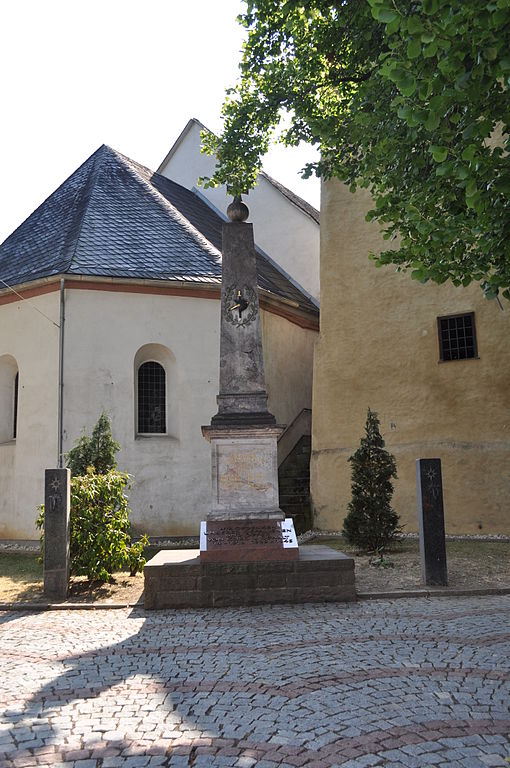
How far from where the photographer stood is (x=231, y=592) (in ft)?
25.4

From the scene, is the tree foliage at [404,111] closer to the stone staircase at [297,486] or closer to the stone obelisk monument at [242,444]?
the stone obelisk monument at [242,444]

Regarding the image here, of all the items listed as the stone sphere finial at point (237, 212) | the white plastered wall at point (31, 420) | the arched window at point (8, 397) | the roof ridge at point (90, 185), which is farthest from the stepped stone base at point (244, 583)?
the arched window at point (8, 397)

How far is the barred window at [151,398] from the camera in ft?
52.2

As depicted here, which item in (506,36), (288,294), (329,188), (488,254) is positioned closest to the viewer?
(506,36)

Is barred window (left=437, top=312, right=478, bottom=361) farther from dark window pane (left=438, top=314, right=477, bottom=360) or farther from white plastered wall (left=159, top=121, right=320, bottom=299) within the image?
white plastered wall (left=159, top=121, right=320, bottom=299)

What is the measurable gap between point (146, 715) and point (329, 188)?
15.1 m

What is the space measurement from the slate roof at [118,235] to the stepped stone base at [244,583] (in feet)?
30.1

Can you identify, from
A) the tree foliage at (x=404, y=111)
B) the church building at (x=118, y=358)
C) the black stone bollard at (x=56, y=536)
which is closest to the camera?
the tree foliage at (x=404, y=111)

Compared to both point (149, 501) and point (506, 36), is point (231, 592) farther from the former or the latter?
point (149, 501)

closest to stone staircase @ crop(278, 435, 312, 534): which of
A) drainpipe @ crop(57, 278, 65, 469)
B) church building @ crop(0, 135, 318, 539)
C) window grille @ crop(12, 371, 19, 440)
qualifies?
church building @ crop(0, 135, 318, 539)

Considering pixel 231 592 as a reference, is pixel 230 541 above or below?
above

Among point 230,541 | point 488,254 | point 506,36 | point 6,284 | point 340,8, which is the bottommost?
point 230,541

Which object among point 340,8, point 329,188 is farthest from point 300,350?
point 340,8

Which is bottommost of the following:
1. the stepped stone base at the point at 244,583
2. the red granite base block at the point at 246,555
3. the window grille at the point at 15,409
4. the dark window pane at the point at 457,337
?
the stepped stone base at the point at 244,583
